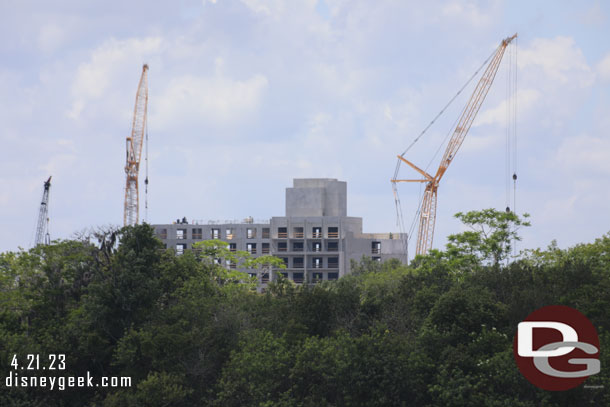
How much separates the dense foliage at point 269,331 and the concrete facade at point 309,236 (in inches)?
4374

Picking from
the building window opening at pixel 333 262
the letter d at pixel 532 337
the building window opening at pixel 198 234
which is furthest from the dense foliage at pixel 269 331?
the building window opening at pixel 198 234

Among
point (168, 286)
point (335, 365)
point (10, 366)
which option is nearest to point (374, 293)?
point (335, 365)

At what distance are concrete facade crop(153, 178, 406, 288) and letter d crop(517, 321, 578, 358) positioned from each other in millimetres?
127043

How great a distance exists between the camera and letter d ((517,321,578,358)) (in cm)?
4298

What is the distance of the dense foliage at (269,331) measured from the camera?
48188mm

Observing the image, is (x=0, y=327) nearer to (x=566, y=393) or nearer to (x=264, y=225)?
(x=566, y=393)

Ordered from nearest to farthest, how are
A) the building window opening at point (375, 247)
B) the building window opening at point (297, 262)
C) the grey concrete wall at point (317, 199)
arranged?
the building window opening at point (297, 262) → the building window opening at point (375, 247) → the grey concrete wall at point (317, 199)

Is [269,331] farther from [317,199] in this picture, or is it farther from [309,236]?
[317,199]

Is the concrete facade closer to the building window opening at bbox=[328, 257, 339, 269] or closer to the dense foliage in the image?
the building window opening at bbox=[328, 257, 339, 269]

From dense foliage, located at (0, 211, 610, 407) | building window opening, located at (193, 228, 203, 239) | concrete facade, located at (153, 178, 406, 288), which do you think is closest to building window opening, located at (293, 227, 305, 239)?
concrete facade, located at (153, 178, 406, 288)

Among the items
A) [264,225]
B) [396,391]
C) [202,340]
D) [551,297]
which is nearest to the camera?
[396,391]

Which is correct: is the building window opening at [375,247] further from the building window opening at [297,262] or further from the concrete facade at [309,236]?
the building window opening at [297,262]

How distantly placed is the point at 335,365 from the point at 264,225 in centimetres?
13395

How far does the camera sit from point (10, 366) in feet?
178
